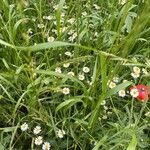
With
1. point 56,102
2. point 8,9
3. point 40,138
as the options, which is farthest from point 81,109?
point 8,9

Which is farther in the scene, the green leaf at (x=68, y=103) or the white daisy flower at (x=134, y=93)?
the white daisy flower at (x=134, y=93)

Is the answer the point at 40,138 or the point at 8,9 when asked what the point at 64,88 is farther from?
the point at 8,9

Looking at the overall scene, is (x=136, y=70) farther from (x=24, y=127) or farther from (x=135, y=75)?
(x=24, y=127)

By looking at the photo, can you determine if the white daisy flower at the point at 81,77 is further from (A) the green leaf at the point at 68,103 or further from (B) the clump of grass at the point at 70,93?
(A) the green leaf at the point at 68,103

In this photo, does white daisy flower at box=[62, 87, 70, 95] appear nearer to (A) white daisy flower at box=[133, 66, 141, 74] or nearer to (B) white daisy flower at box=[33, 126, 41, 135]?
(B) white daisy flower at box=[33, 126, 41, 135]

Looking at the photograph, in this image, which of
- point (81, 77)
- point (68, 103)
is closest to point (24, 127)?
point (68, 103)

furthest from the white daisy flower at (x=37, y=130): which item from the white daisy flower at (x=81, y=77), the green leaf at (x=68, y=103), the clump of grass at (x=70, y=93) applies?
the white daisy flower at (x=81, y=77)

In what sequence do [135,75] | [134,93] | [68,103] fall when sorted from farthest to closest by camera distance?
[135,75] → [134,93] → [68,103]

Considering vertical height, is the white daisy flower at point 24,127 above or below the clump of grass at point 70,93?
below

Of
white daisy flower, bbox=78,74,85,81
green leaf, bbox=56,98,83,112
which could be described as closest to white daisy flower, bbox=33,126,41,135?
green leaf, bbox=56,98,83,112
